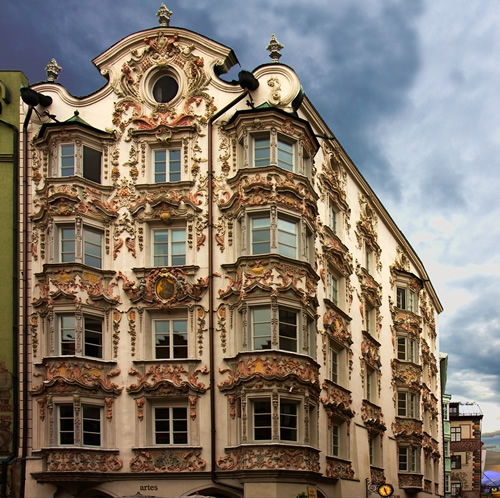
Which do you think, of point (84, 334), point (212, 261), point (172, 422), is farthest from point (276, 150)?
point (172, 422)

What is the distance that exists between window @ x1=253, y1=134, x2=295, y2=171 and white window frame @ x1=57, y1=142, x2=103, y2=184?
259 inches

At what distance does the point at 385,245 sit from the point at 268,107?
1940 cm

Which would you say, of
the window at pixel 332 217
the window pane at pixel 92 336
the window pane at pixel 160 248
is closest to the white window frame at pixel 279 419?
the window pane at pixel 92 336

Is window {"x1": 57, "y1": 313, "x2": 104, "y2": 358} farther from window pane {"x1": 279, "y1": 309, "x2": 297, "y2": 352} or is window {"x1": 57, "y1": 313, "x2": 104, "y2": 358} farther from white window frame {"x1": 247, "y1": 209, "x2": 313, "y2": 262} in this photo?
window pane {"x1": 279, "y1": 309, "x2": 297, "y2": 352}

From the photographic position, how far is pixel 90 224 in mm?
36156

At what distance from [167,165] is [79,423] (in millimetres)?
11083

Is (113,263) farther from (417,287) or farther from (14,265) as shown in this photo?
(417,287)

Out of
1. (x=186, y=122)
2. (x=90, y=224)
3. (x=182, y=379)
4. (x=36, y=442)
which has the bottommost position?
(x=36, y=442)

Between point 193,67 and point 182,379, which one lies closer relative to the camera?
point 182,379

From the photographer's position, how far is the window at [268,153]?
120 feet

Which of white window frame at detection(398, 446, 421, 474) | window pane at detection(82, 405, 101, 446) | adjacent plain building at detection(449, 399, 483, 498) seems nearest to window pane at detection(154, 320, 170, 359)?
window pane at detection(82, 405, 101, 446)

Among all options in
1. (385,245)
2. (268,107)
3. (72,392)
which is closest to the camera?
(72,392)

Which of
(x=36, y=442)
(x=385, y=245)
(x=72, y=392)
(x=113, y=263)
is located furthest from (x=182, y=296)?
(x=385, y=245)

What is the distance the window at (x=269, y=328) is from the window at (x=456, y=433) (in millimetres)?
82629
